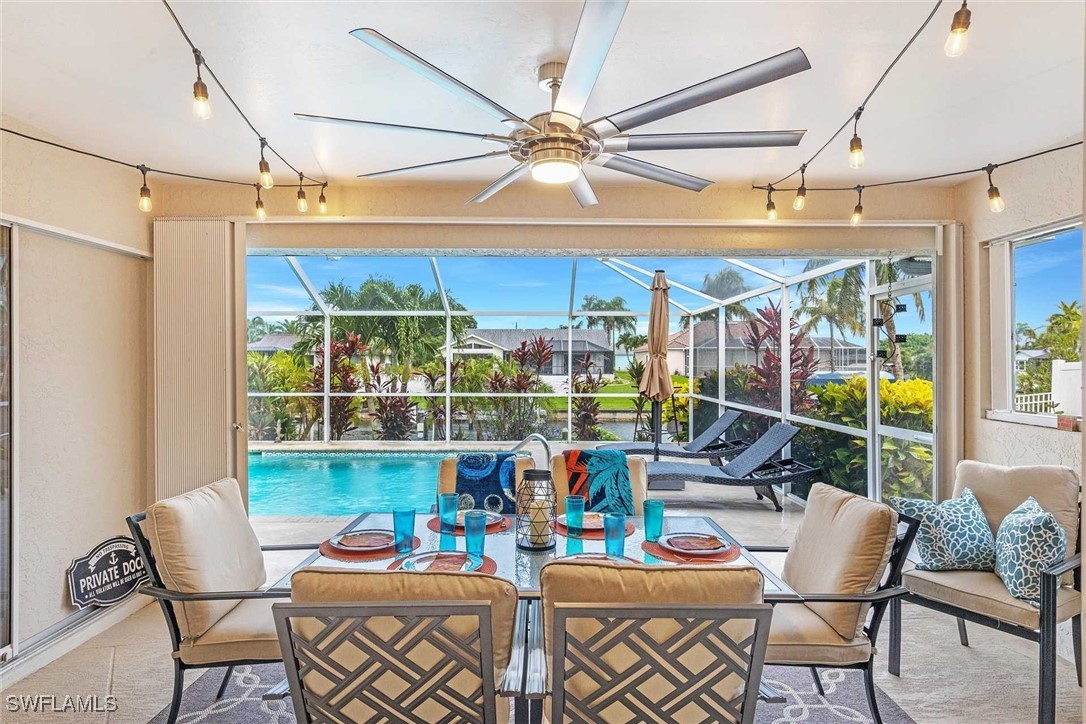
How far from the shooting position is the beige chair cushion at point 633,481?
122 inches

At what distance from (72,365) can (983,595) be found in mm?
4416

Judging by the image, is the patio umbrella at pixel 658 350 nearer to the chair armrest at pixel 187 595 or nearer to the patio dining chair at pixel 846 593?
the patio dining chair at pixel 846 593

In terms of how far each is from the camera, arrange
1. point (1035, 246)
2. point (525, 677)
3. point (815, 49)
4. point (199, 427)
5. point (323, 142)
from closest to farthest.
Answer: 1. point (525, 677)
2. point (815, 49)
3. point (323, 142)
4. point (1035, 246)
5. point (199, 427)

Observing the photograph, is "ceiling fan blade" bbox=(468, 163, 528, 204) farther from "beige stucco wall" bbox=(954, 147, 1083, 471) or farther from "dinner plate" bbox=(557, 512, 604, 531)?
"beige stucco wall" bbox=(954, 147, 1083, 471)

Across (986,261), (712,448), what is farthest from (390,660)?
(712,448)

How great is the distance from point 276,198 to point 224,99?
4.21ft

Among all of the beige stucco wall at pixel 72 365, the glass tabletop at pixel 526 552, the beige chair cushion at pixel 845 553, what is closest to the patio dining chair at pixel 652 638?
the glass tabletop at pixel 526 552

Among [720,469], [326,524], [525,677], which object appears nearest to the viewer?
[525,677]

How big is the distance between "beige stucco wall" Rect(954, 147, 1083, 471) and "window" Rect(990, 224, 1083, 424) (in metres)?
0.07

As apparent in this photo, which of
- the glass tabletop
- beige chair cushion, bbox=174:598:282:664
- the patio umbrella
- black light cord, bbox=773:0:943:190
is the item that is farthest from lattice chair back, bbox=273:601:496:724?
the patio umbrella

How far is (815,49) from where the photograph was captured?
7.16 feet

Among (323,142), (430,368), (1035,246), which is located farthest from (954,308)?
(430,368)

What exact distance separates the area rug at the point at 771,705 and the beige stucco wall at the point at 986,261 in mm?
1597

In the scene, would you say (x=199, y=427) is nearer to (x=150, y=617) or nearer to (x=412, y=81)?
Answer: (x=150, y=617)
